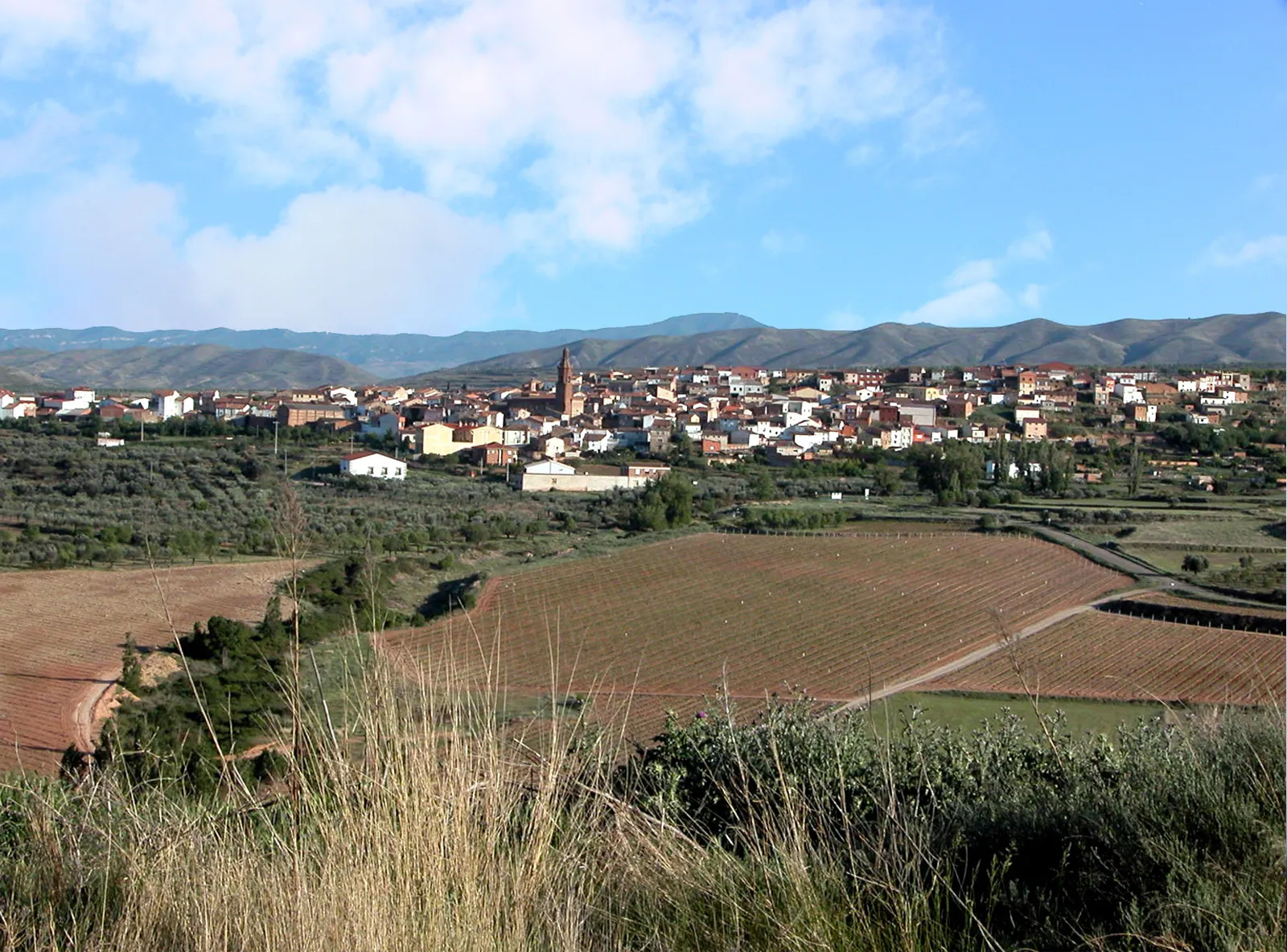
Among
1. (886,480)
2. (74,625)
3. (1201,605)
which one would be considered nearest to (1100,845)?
(74,625)

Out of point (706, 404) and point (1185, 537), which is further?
point (706, 404)

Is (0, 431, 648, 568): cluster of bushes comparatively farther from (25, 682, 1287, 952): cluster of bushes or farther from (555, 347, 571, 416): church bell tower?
(555, 347, 571, 416): church bell tower

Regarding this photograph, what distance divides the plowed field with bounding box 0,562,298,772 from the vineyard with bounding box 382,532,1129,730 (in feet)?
9.32

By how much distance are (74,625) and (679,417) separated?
1397 inches

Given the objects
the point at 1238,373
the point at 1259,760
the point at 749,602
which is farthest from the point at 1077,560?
the point at 1238,373

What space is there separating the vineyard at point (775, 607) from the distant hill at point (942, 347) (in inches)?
2693

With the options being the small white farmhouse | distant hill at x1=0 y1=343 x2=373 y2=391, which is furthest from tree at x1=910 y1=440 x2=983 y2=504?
distant hill at x1=0 y1=343 x2=373 y2=391

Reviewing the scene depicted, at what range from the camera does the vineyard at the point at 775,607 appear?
11.8 metres

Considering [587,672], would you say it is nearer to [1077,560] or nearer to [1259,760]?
[1259,760]

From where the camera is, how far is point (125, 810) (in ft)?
7.74

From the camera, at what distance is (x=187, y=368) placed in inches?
4717

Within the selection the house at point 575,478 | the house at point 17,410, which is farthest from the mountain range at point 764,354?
the house at point 575,478

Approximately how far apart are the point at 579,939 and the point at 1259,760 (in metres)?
1.36

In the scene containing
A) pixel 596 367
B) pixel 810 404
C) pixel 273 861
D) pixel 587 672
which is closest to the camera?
pixel 273 861
